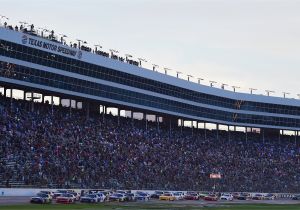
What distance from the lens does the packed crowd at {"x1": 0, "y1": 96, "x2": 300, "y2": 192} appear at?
9006 centimetres

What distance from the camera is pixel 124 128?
127 meters

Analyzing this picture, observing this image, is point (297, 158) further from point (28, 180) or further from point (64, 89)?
point (28, 180)

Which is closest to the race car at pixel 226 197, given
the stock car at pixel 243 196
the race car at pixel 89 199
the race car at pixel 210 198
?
the race car at pixel 210 198

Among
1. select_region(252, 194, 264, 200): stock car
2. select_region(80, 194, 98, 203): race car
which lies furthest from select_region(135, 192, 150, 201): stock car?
select_region(252, 194, 264, 200): stock car

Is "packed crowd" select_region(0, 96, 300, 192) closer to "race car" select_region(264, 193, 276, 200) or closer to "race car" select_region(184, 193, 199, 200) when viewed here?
"race car" select_region(264, 193, 276, 200)

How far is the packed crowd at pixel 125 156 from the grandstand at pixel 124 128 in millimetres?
220

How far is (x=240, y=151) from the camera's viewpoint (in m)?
148

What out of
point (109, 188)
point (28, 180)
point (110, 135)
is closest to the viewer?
point (28, 180)

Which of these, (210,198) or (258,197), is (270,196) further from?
(210,198)

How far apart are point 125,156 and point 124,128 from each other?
1669 centimetres

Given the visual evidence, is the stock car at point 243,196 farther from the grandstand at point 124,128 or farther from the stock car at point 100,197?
the stock car at point 100,197

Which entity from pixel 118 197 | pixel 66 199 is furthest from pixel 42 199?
pixel 118 197

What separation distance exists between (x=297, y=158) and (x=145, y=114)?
3935 centimetres

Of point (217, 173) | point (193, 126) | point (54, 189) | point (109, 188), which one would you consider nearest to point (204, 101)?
point (193, 126)
